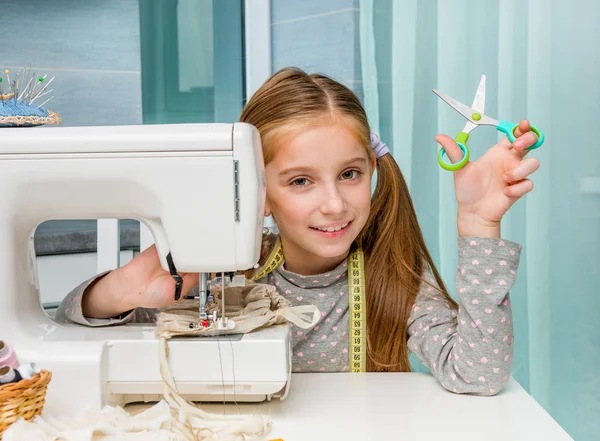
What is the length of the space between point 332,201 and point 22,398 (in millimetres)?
561

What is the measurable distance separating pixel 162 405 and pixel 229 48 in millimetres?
2048

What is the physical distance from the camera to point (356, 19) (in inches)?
95.8

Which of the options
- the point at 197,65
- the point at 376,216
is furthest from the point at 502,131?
the point at 197,65

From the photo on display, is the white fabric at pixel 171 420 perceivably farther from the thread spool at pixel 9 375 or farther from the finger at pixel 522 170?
the finger at pixel 522 170

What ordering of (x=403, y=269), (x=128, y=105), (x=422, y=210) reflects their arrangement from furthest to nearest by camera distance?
1. (x=128, y=105)
2. (x=422, y=210)
3. (x=403, y=269)

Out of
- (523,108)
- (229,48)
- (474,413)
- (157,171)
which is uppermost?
(229,48)

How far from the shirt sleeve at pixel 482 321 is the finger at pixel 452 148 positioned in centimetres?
12

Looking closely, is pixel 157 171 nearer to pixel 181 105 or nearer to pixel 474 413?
pixel 474 413

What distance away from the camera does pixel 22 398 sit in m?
0.82

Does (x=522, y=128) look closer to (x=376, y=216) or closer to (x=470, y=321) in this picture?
(x=470, y=321)

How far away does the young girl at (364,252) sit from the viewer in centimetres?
107

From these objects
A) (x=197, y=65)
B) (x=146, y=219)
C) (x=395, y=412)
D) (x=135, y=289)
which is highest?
(x=197, y=65)

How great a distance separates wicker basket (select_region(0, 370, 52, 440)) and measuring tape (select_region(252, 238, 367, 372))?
635mm

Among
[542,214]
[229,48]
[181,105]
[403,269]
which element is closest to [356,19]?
[229,48]
